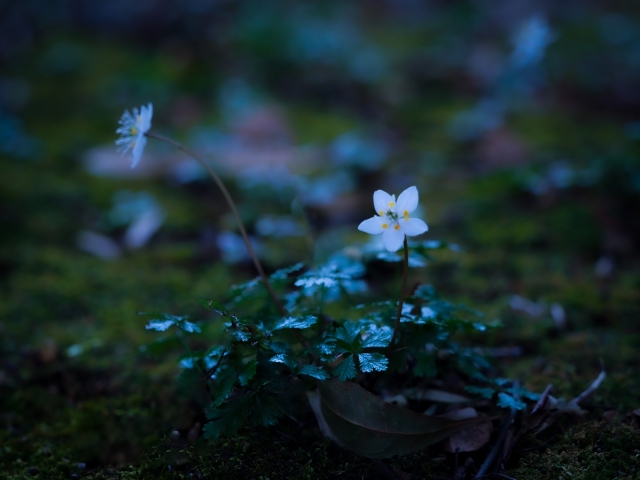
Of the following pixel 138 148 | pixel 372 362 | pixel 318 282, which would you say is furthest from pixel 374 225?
pixel 138 148

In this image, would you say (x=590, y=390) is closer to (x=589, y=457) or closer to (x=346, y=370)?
(x=589, y=457)

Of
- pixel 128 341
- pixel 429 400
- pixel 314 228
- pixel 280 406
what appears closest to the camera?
pixel 280 406

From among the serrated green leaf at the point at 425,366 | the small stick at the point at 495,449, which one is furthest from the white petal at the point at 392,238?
the small stick at the point at 495,449

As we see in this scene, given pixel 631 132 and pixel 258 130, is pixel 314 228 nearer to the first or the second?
pixel 258 130

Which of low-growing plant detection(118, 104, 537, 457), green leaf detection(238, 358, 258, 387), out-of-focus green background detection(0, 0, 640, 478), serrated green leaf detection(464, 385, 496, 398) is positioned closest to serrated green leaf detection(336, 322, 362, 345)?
low-growing plant detection(118, 104, 537, 457)

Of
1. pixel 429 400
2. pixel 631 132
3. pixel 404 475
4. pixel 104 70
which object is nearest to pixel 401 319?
pixel 429 400

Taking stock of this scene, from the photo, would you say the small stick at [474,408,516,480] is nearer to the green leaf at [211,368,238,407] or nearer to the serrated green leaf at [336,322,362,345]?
the serrated green leaf at [336,322,362,345]
